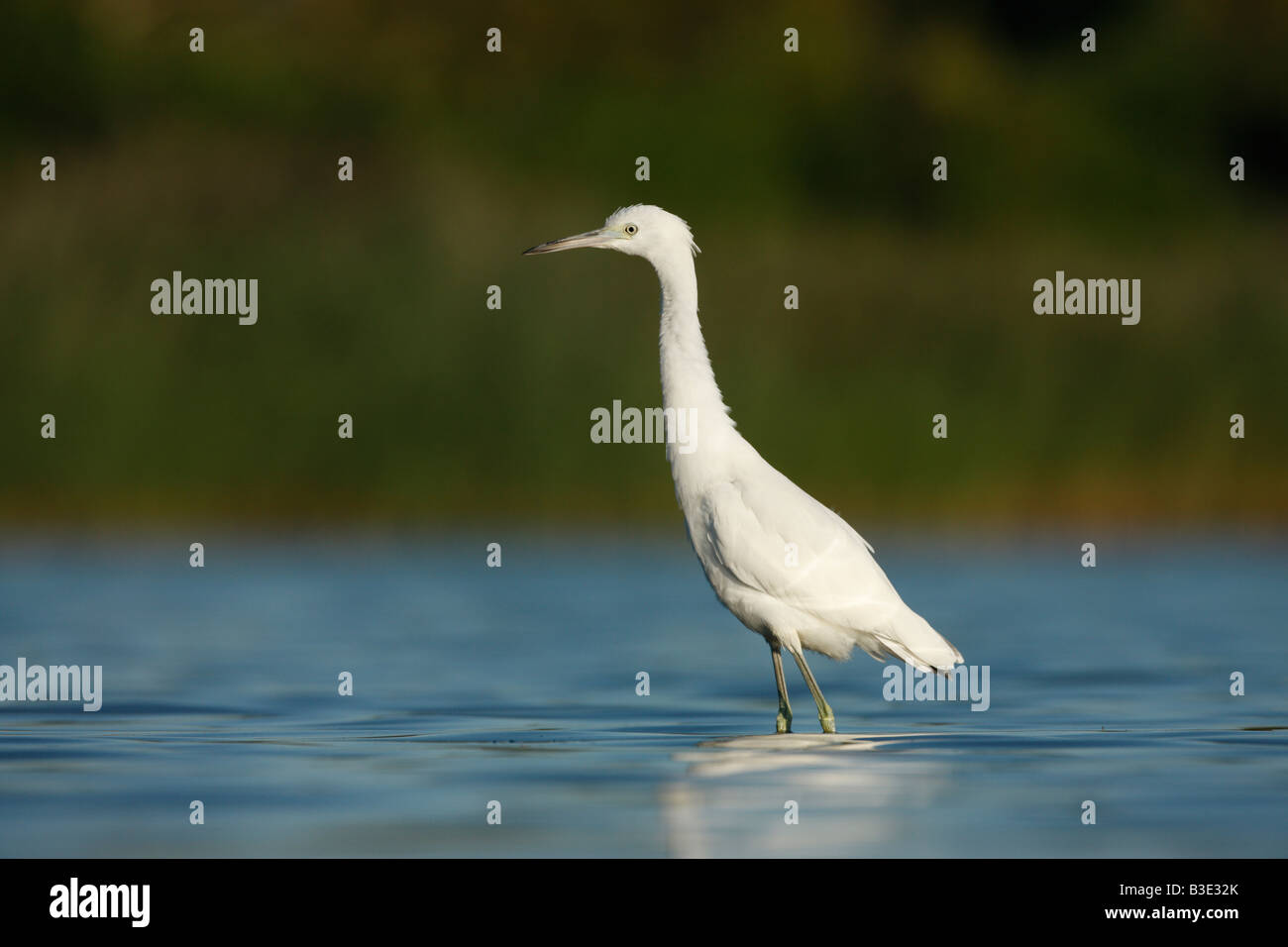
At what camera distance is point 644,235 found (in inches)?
547

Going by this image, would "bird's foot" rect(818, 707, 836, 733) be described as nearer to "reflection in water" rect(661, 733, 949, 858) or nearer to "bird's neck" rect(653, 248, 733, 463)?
"reflection in water" rect(661, 733, 949, 858)

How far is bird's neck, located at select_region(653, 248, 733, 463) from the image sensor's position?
528 inches

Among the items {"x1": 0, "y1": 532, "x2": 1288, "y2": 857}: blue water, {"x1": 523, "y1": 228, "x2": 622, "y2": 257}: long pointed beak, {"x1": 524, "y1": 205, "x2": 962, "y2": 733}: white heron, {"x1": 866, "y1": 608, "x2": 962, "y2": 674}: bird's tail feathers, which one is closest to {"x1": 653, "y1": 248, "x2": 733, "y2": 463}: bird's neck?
{"x1": 524, "y1": 205, "x2": 962, "y2": 733}: white heron

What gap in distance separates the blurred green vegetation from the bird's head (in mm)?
17997

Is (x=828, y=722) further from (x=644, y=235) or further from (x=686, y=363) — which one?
(x=644, y=235)

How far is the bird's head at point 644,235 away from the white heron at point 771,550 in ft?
0.56

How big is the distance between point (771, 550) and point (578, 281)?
21.8 m

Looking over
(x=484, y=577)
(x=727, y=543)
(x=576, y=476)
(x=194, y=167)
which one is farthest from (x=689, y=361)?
(x=194, y=167)

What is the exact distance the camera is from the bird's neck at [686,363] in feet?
44.0

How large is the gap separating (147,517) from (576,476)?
6876 mm

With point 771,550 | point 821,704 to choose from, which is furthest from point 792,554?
point 821,704

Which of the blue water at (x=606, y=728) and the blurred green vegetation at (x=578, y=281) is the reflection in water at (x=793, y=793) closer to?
the blue water at (x=606, y=728)

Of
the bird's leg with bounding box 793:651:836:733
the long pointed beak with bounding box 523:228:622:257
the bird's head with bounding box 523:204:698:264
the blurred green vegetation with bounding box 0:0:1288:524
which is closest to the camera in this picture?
the bird's leg with bounding box 793:651:836:733

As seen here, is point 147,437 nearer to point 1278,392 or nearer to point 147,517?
point 147,517
